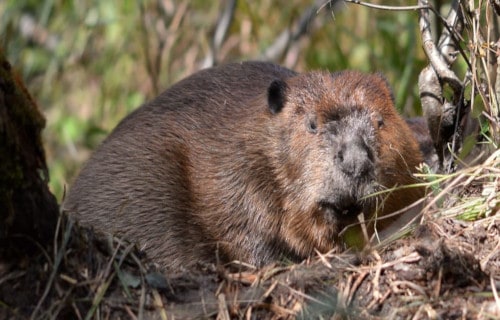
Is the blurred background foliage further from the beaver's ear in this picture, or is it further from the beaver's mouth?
the beaver's mouth

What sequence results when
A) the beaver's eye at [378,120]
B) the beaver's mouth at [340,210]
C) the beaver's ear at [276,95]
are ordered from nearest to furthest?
the beaver's mouth at [340,210], the beaver's eye at [378,120], the beaver's ear at [276,95]

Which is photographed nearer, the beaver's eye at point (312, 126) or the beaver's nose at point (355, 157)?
the beaver's nose at point (355, 157)

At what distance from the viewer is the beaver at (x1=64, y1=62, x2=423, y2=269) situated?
4.02 metres

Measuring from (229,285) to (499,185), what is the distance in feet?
3.75

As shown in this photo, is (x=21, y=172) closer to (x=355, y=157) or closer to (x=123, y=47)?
(x=355, y=157)

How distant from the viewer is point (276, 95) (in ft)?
14.6

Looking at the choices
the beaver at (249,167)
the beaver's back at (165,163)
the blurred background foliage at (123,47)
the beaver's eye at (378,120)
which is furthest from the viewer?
the blurred background foliage at (123,47)

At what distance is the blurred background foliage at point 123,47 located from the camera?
7.43 m

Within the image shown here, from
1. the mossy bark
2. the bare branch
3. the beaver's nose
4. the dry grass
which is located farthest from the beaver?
the bare branch

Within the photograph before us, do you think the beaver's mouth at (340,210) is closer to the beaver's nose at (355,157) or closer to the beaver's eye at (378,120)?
Result: the beaver's nose at (355,157)

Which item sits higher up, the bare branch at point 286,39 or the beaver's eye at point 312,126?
the beaver's eye at point 312,126

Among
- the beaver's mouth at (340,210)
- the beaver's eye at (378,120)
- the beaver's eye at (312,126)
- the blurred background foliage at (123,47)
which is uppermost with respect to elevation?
the beaver's eye at (378,120)

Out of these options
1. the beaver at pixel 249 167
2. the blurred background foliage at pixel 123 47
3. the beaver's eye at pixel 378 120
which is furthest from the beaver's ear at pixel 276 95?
the blurred background foliage at pixel 123 47

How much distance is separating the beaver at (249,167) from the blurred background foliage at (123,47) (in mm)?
2339
